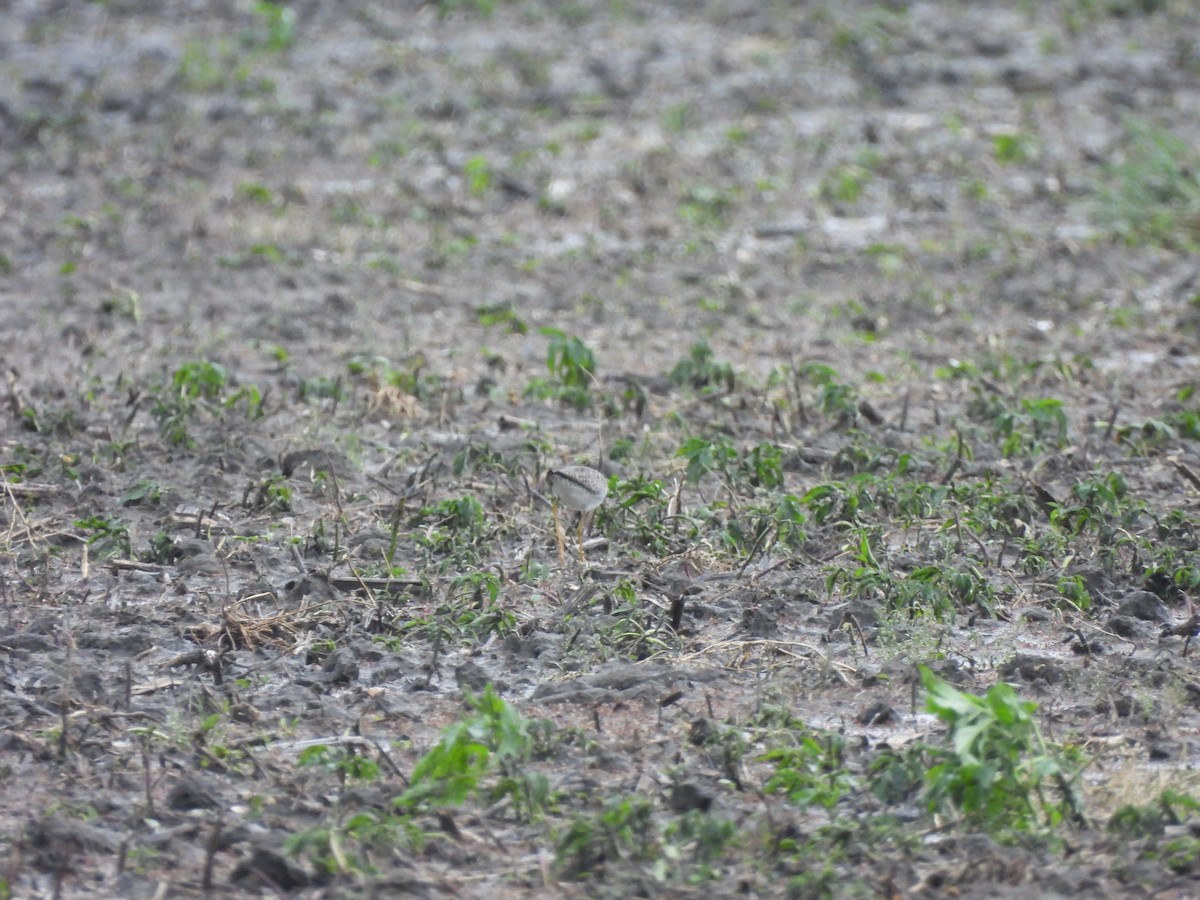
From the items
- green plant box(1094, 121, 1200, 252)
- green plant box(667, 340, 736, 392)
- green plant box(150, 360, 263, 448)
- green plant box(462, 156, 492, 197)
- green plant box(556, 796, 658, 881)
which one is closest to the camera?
green plant box(556, 796, 658, 881)

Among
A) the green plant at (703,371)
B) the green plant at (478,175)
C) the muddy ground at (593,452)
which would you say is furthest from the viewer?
the green plant at (478,175)

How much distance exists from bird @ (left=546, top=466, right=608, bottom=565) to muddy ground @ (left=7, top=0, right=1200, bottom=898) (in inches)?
3.0

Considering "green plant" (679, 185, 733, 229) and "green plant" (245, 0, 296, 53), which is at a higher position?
"green plant" (245, 0, 296, 53)

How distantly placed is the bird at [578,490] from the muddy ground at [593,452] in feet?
0.25

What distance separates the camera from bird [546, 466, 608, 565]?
3994mm

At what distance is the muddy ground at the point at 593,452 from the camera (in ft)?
9.52

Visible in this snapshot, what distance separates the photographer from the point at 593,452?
4750mm

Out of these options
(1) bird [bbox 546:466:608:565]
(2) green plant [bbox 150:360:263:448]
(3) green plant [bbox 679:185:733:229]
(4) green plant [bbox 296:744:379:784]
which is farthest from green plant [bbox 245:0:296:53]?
(4) green plant [bbox 296:744:379:784]

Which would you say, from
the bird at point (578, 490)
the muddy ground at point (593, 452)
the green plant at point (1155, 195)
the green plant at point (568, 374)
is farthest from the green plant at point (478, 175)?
the bird at point (578, 490)

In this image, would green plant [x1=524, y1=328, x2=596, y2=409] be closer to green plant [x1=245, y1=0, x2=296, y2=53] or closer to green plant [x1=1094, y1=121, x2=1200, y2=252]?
green plant [x1=1094, y1=121, x2=1200, y2=252]

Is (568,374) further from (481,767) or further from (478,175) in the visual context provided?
(478,175)

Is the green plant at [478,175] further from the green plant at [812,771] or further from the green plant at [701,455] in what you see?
the green plant at [812,771]

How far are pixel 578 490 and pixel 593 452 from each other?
2.50 feet

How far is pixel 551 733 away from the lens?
10.3ft
